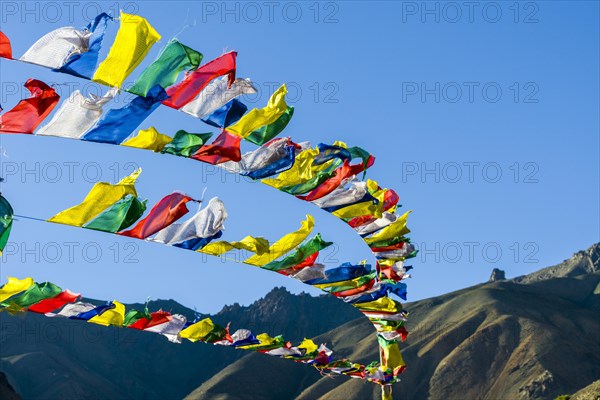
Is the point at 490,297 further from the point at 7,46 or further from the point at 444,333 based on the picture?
the point at 7,46

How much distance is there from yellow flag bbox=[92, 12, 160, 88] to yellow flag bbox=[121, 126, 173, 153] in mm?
961

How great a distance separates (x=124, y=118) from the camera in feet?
34.7

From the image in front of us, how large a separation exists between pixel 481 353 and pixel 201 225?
9874cm

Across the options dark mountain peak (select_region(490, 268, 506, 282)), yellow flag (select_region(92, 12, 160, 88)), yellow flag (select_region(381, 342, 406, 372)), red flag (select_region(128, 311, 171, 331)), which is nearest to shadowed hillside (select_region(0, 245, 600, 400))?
dark mountain peak (select_region(490, 268, 506, 282))

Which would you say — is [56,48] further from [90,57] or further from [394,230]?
[394,230]

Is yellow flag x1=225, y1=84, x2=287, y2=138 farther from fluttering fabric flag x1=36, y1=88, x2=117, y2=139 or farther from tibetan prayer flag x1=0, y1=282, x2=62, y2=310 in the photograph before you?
tibetan prayer flag x1=0, y1=282, x2=62, y2=310

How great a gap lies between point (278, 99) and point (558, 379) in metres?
88.6

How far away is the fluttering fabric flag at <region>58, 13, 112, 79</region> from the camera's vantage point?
975 centimetres

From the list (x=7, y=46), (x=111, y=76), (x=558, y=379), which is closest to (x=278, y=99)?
(x=111, y=76)

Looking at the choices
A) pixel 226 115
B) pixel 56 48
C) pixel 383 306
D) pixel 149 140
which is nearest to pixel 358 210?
pixel 383 306

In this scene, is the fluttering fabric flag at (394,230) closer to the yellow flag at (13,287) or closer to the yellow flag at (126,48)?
the yellow flag at (13,287)

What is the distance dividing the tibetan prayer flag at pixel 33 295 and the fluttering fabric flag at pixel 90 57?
3.91m

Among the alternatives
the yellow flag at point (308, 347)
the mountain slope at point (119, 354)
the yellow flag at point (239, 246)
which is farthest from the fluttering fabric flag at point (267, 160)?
the mountain slope at point (119, 354)

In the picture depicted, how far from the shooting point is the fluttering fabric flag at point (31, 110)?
991cm
